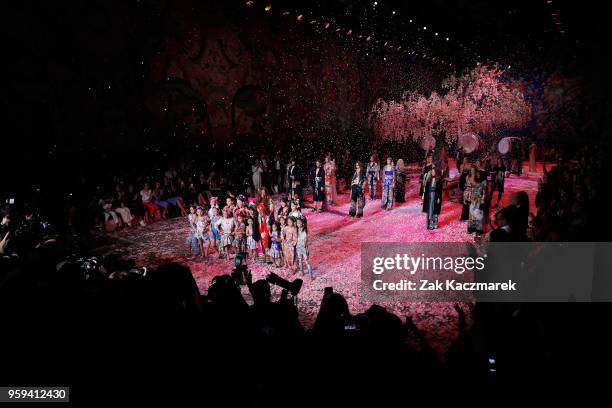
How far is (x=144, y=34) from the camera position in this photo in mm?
13773

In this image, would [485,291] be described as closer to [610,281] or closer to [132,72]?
[610,281]

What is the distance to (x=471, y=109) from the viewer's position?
1709 cm

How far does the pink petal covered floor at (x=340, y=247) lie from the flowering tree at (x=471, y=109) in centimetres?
428

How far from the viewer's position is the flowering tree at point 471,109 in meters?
16.8

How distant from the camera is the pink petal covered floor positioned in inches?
256

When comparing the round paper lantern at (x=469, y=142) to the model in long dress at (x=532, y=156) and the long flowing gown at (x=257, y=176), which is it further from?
the long flowing gown at (x=257, y=176)

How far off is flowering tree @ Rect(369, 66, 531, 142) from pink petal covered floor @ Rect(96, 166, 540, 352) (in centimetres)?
428

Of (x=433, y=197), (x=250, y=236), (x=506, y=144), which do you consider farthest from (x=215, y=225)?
(x=506, y=144)

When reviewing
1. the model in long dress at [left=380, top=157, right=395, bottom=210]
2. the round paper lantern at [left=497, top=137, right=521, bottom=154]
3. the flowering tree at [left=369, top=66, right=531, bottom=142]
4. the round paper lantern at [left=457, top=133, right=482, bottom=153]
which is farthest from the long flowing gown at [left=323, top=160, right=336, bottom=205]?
the round paper lantern at [left=497, top=137, right=521, bottom=154]

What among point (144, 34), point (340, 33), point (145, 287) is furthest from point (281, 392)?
point (340, 33)

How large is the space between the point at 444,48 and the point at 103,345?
27377 mm

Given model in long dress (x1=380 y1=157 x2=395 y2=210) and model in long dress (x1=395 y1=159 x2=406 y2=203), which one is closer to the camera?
model in long dress (x1=380 y1=157 x2=395 y2=210)

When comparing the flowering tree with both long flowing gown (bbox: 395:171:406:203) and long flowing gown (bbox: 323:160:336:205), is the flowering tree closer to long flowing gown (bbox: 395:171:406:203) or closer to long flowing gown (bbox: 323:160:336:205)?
long flowing gown (bbox: 395:171:406:203)

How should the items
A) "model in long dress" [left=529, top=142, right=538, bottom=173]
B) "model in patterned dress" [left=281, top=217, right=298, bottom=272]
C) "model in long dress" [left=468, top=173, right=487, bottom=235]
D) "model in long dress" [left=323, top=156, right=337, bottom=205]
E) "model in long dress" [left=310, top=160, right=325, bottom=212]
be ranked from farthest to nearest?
"model in long dress" [left=529, top=142, right=538, bottom=173] → "model in long dress" [left=323, top=156, right=337, bottom=205] → "model in long dress" [left=310, top=160, right=325, bottom=212] → "model in long dress" [left=468, top=173, right=487, bottom=235] → "model in patterned dress" [left=281, top=217, right=298, bottom=272]
